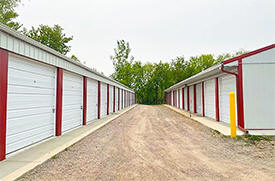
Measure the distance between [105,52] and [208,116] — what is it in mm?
39776

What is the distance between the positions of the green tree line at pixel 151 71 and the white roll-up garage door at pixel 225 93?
105 ft

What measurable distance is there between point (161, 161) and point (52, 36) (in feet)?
102

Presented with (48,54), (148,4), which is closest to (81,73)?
(48,54)

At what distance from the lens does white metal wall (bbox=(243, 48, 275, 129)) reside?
21.9 ft

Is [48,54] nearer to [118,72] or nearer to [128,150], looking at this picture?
[128,150]

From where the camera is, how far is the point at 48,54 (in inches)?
215

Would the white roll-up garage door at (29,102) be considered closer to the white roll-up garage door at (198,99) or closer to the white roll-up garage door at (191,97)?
the white roll-up garage door at (198,99)

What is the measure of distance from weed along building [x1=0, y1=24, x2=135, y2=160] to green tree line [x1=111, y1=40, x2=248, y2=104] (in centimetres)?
3529

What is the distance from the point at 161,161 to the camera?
153 inches

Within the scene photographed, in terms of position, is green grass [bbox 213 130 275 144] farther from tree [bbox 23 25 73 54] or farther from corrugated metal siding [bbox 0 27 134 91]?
tree [bbox 23 25 73 54]

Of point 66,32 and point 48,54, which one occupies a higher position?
point 66,32

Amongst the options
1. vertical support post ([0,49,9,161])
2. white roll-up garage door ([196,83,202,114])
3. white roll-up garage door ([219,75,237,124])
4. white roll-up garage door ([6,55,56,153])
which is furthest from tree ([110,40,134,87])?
vertical support post ([0,49,9,161])

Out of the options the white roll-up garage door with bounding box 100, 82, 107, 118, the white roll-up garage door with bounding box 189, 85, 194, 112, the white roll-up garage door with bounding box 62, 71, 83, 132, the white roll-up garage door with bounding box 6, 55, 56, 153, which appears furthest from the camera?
the white roll-up garage door with bounding box 189, 85, 194, 112

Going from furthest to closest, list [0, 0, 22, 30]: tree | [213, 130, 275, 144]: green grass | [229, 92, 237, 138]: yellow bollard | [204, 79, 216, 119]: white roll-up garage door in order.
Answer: [0, 0, 22, 30]: tree, [204, 79, 216, 119]: white roll-up garage door, [229, 92, 237, 138]: yellow bollard, [213, 130, 275, 144]: green grass
